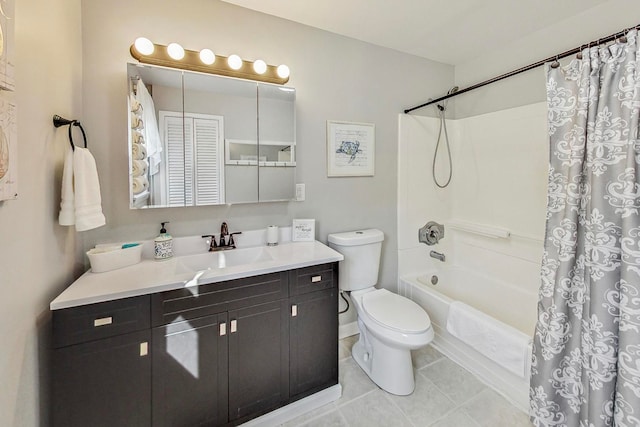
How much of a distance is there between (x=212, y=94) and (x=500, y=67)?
2.37m

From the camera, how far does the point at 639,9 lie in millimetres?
1604

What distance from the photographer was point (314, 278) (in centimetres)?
157

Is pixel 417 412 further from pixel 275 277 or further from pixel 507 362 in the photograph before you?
pixel 275 277

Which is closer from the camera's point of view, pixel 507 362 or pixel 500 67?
pixel 507 362

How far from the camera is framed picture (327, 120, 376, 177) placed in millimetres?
2121

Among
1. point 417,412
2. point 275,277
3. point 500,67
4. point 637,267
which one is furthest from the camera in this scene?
point 500,67

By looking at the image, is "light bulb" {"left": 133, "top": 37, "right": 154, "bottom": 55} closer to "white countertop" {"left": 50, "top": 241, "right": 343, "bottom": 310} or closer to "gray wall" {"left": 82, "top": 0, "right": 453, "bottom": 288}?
"gray wall" {"left": 82, "top": 0, "right": 453, "bottom": 288}

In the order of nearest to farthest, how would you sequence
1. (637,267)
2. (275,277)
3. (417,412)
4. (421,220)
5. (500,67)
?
(637,267)
(275,277)
(417,412)
(500,67)
(421,220)

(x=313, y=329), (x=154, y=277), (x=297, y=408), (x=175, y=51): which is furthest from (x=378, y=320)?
(x=175, y=51)

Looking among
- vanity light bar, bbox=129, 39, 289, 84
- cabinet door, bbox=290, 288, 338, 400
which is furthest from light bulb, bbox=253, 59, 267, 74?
cabinet door, bbox=290, 288, 338, 400

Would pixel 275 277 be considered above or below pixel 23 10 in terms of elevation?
below

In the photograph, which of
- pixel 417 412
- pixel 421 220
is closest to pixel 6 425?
pixel 417 412

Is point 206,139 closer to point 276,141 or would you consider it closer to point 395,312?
point 276,141

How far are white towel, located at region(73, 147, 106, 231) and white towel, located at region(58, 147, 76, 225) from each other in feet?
0.06
